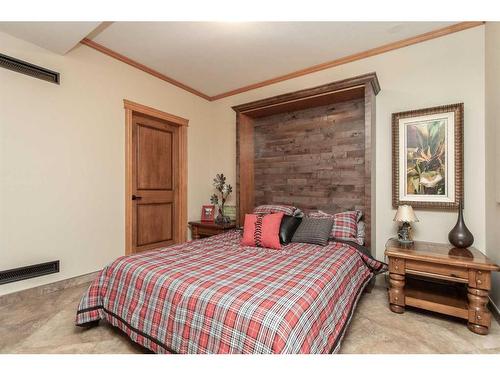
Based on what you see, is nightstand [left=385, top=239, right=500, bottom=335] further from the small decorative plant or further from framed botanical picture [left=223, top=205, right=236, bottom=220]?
the small decorative plant

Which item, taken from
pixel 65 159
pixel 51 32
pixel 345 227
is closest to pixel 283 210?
pixel 345 227

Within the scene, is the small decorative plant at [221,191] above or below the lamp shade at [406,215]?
above

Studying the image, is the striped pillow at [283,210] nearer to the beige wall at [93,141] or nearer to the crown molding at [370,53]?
the beige wall at [93,141]

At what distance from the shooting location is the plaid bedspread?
3.77 feet

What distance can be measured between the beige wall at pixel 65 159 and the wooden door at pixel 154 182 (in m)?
0.26

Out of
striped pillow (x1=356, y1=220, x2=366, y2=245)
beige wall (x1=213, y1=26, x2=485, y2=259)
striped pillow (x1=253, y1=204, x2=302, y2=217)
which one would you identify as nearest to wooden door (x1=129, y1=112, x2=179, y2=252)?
striped pillow (x1=253, y1=204, x2=302, y2=217)

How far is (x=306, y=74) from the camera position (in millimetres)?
3291

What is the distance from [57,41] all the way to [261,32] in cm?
194

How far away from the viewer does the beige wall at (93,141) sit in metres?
2.28

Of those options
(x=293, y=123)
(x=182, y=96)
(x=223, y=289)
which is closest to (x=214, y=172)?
(x=182, y=96)

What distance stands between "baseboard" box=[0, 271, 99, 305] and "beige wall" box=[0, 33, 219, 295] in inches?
2.0

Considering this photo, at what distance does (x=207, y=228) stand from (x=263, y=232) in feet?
4.57

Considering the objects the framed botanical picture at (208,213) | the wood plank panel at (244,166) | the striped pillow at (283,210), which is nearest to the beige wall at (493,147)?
the striped pillow at (283,210)

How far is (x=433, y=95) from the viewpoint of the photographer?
2508mm
